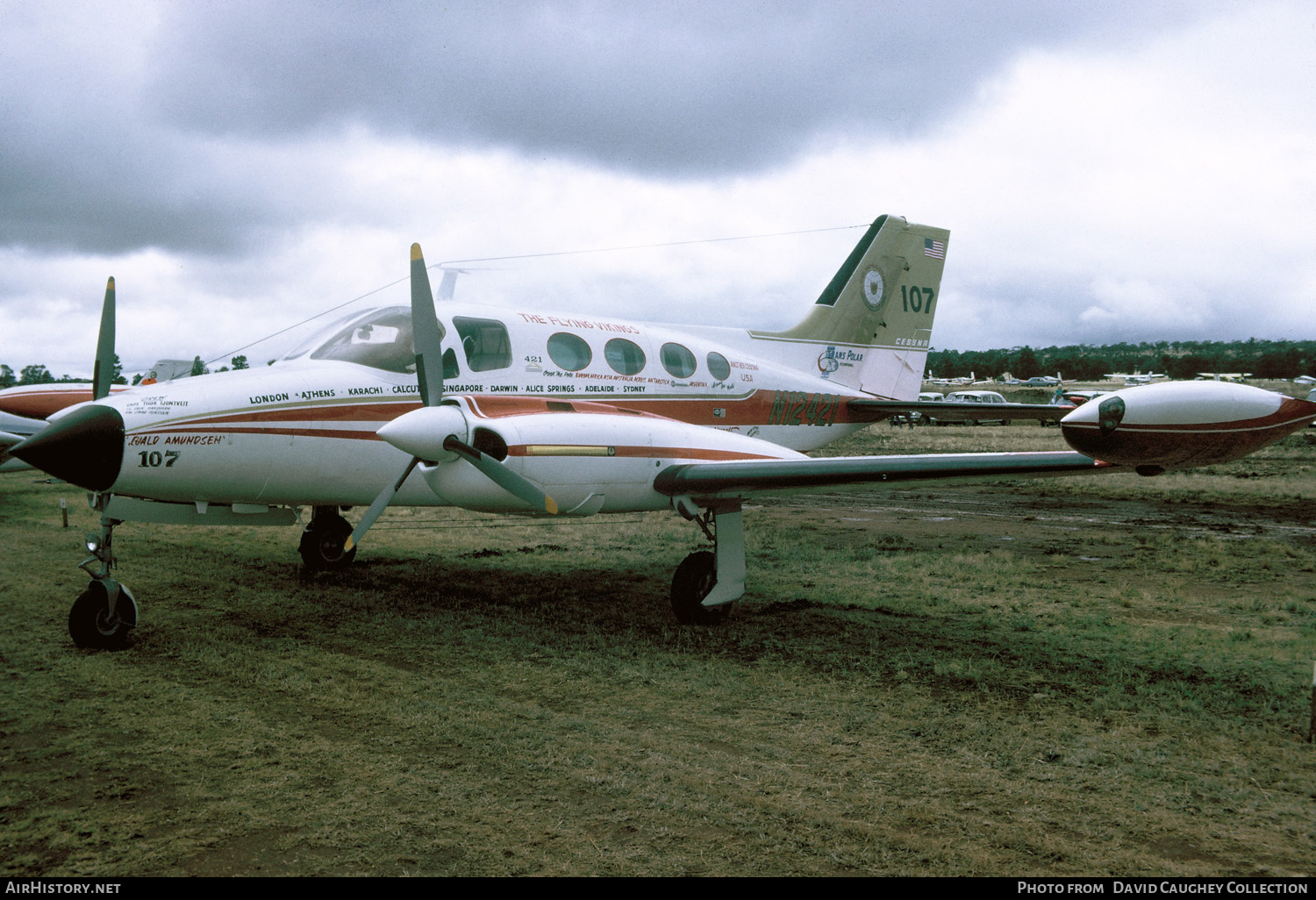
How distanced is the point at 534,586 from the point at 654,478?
2.89 metres

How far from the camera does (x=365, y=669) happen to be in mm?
6508

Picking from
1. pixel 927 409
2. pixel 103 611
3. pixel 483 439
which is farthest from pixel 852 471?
pixel 103 611

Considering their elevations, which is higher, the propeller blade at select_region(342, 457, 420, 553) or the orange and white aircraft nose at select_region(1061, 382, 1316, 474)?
the orange and white aircraft nose at select_region(1061, 382, 1316, 474)

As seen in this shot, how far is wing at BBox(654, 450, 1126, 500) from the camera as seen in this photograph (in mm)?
6938

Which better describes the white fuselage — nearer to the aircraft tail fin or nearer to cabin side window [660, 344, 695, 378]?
cabin side window [660, 344, 695, 378]

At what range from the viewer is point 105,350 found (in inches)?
304

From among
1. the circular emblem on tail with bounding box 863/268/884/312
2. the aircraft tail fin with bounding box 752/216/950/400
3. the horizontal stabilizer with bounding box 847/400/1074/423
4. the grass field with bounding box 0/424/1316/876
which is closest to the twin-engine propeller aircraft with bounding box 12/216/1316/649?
the horizontal stabilizer with bounding box 847/400/1074/423

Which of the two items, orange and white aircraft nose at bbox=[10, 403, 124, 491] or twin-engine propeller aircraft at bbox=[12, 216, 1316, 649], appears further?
orange and white aircraft nose at bbox=[10, 403, 124, 491]

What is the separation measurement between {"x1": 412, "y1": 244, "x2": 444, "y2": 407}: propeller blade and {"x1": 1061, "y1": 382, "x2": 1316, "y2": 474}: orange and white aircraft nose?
16.4 feet

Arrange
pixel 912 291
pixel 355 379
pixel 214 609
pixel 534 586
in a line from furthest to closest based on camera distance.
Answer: pixel 912 291
pixel 534 586
pixel 214 609
pixel 355 379

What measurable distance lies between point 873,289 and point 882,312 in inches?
16.0

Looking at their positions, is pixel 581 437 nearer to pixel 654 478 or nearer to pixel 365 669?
pixel 654 478

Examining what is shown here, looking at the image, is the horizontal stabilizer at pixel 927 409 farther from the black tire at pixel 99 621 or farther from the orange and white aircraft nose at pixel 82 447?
the black tire at pixel 99 621
